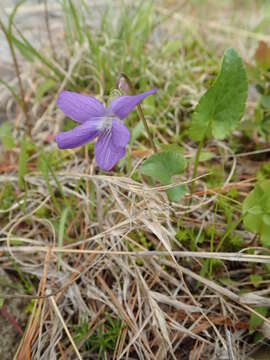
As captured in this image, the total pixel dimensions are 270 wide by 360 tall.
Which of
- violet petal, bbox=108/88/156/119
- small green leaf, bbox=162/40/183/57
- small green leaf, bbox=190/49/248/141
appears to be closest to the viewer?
violet petal, bbox=108/88/156/119

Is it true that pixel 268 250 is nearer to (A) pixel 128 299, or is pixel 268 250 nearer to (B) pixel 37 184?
(A) pixel 128 299

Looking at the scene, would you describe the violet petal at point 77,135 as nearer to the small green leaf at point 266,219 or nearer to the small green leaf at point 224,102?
the small green leaf at point 224,102

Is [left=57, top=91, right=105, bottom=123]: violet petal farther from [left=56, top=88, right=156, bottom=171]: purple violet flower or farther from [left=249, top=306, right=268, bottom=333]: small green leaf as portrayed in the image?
[left=249, top=306, right=268, bottom=333]: small green leaf

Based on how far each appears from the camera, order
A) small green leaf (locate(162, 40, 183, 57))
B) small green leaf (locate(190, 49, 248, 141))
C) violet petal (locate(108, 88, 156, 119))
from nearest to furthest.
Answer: violet petal (locate(108, 88, 156, 119)) < small green leaf (locate(190, 49, 248, 141)) < small green leaf (locate(162, 40, 183, 57))

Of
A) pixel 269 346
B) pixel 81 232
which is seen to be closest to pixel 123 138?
pixel 81 232

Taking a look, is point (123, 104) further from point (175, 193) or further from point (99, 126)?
point (175, 193)

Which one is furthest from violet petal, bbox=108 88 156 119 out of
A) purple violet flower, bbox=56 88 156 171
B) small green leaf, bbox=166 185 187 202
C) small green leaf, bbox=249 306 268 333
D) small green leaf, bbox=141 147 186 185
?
small green leaf, bbox=249 306 268 333
